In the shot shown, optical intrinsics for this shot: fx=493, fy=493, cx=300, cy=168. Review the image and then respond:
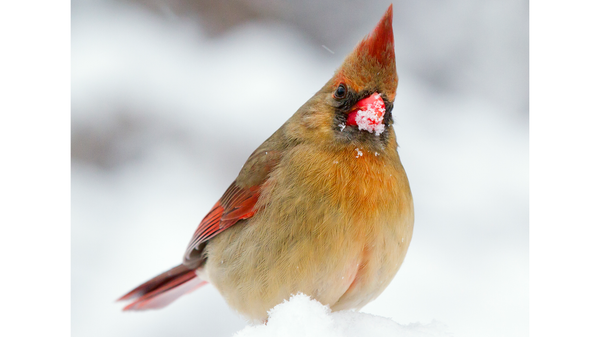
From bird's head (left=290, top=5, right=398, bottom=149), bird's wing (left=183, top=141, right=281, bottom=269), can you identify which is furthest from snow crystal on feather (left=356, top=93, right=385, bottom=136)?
bird's wing (left=183, top=141, right=281, bottom=269)

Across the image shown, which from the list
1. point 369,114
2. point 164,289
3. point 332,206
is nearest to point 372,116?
point 369,114

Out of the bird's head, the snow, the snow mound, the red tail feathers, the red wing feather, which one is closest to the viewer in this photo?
the snow mound

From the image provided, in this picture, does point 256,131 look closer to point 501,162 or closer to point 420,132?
point 420,132

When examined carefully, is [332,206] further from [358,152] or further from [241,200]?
[241,200]

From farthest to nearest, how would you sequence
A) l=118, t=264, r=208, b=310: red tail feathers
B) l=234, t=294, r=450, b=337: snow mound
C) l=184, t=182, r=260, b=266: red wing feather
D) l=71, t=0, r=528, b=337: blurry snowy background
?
l=71, t=0, r=528, b=337: blurry snowy background
l=118, t=264, r=208, b=310: red tail feathers
l=184, t=182, r=260, b=266: red wing feather
l=234, t=294, r=450, b=337: snow mound

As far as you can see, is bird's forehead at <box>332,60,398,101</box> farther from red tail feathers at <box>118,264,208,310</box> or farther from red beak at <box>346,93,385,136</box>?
red tail feathers at <box>118,264,208,310</box>

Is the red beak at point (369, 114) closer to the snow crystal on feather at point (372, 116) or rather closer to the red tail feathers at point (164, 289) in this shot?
the snow crystal on feather at point (372, 116)
